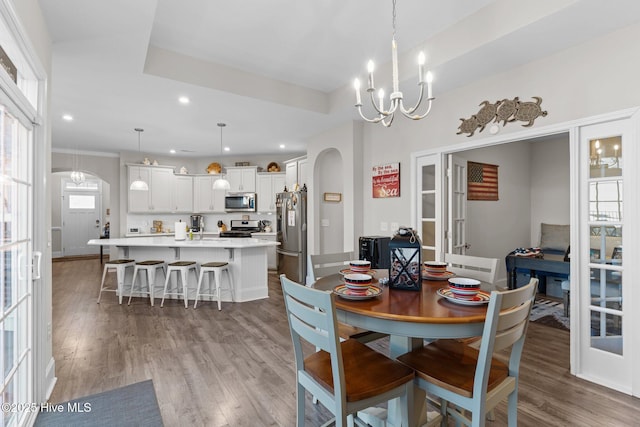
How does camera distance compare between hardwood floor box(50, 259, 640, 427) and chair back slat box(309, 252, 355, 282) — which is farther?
chair back slat box(309, 252, 355, 282)

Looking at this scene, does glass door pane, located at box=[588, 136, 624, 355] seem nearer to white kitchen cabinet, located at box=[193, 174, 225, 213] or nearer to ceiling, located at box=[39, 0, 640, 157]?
ceiling, located at box=[39, 0, 640, 157]

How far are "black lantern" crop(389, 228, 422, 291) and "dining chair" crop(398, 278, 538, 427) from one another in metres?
0.35

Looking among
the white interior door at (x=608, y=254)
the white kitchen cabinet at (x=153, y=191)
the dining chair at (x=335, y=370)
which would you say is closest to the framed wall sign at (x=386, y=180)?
the white interior door at (x=608, y=254)

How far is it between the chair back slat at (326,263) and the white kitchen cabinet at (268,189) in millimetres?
4628

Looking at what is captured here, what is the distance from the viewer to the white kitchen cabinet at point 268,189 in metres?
7.24

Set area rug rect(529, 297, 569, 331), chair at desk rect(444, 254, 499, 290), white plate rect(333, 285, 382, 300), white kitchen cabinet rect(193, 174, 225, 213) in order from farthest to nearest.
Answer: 1. white kitchen cabinet rect(193, 174, 225, 213)
2. area rug rect(529, 297, 569, 331)
3. chair at desk rect(444, 254, 499, 290)
4. white plate rect(333, 285, 382, 300)

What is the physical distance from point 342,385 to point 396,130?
140 inches

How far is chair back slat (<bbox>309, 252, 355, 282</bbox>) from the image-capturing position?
2.54m

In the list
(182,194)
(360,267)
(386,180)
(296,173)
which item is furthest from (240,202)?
(360,267)

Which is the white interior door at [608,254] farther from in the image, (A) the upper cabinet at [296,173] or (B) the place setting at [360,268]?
(A) the upper cabinet at [296,173]

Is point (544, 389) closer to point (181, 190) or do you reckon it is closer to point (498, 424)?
point (498, 424)

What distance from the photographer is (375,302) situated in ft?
5.26

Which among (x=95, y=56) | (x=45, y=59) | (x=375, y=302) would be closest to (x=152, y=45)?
(x=95, y=56)

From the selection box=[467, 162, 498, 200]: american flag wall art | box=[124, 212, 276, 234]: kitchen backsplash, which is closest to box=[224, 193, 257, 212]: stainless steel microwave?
box=[124, 212, 276, 234]: kitchen backsplash
